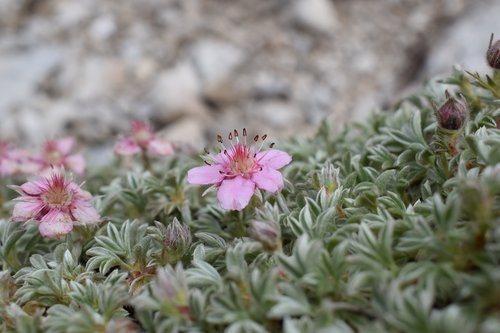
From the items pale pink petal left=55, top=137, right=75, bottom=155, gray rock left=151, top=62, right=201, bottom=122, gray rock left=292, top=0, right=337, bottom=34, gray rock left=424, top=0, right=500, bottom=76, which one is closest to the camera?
pale pink petal left=55, top=137, right=75, bottom=155

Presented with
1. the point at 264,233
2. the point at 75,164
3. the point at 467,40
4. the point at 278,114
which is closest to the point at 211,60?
the point at 278,114

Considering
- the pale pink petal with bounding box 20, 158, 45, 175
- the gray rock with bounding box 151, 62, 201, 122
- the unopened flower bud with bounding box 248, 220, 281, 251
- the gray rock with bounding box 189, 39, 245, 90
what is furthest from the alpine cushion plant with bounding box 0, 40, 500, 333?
the gray rock with bounding box 189, 39, 245, 90

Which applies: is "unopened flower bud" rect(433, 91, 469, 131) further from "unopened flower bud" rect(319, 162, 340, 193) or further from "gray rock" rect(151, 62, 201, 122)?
"gray rock" rect(151, 62, 201, 122)

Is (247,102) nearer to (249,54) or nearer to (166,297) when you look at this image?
(249,54)

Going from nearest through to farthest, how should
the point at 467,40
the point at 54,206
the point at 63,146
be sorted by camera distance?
1. the point at 54,206
2. the point at 63,146
3. the point at 467,40

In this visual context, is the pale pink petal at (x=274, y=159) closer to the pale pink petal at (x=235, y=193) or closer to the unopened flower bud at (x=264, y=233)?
the pale pink petal at (x=235, y=193)

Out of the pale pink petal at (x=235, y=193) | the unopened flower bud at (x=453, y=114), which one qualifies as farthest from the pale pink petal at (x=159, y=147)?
the unopened flower bud at (x=453, y=114)

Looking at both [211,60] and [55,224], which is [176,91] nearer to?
[211,60]
